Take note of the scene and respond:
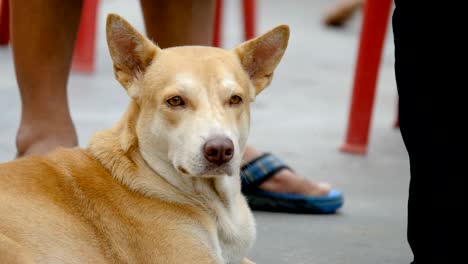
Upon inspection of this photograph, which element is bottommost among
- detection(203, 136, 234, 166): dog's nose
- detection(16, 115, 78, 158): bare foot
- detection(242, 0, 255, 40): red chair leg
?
detection(242, 0, 255, 40): red chair leg

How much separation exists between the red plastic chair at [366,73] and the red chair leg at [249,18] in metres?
1.35

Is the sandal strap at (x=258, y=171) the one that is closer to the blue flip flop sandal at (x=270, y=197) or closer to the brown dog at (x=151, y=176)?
the blue flip flop sandal at (x=270, y=197)

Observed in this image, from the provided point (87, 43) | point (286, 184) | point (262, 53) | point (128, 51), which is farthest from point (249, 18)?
point (128, 51)

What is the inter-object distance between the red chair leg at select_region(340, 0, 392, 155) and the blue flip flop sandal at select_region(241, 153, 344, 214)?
1.31 meters

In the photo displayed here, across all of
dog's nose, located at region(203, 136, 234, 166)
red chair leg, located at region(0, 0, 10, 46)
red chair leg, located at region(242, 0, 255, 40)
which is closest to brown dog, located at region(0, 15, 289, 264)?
dog's nose, located at region(203, 136, 234, 166)

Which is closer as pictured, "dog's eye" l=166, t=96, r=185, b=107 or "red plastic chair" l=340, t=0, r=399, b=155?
"dog's eye" l=166, t=96, r=185, b=107

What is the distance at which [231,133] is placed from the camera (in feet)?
8.64

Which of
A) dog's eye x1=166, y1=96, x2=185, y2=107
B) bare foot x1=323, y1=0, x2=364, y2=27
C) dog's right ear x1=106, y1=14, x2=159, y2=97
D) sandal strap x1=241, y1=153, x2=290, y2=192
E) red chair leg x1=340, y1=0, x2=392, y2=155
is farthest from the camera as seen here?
bare foot x1=323, y1=0, x2=364, y2=27

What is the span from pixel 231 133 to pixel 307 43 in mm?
6070

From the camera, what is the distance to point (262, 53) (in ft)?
9.82

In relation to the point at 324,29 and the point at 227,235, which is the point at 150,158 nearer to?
the point at 227,235

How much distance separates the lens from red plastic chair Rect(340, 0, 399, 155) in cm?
496

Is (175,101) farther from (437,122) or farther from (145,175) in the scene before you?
(437,122)

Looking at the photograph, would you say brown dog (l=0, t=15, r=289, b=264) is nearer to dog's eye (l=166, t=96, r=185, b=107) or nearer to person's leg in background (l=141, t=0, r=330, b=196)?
dog's eye (l=166, t=96, r=185, b=107)
